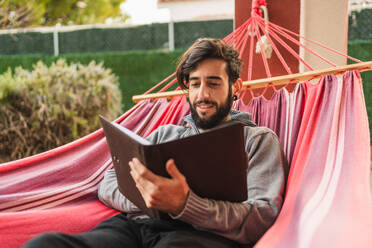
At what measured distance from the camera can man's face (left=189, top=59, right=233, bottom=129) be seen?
1.38m

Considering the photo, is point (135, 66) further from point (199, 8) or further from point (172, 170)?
point (199, 8)

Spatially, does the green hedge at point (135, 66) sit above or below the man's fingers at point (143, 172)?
above

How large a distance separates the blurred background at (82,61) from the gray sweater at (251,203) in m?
2.35

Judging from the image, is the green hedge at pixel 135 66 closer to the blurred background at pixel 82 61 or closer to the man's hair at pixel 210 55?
the blurred background at pixel 82 61

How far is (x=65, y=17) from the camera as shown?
1212 cm

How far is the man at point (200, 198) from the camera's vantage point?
1.05 meters

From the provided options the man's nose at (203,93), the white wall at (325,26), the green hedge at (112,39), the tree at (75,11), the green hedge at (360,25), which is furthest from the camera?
the tree at (75,11)

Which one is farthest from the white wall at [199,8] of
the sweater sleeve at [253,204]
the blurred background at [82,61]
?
the sweater sleeve at [253,204]

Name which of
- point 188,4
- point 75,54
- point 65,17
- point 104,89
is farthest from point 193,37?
point 65,17

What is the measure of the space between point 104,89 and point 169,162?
3136 mm

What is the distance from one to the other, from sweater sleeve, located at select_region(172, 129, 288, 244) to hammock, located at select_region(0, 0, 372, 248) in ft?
0.16

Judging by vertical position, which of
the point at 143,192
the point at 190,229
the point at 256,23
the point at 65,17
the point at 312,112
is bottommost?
the point at 190,229

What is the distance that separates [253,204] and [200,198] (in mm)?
188

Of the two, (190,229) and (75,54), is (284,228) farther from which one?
(75,54)
